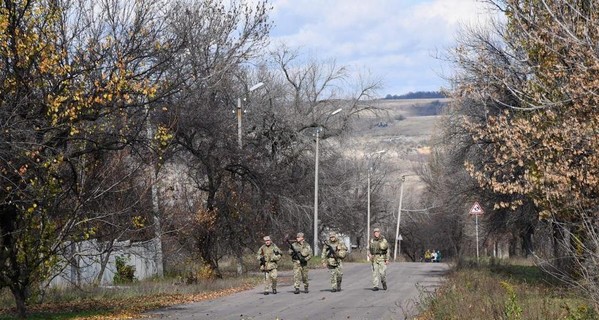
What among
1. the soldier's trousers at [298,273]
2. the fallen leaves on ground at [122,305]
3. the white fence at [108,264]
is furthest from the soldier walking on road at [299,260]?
the white fence at [108,264]

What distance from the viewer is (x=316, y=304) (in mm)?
24453

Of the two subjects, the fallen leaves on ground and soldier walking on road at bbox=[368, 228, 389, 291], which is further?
soldier walking on road at bbox=[368, 228, 389, 291]

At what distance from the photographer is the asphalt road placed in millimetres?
21266

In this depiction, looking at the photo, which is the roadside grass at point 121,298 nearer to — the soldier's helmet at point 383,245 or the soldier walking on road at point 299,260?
the soldier walking on road at point 299,260

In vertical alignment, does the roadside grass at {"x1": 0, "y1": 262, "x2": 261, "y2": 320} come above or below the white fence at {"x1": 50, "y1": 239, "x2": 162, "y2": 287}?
below

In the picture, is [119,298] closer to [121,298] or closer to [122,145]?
[121,298]

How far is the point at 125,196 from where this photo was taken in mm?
28922

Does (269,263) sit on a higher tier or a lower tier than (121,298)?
higher

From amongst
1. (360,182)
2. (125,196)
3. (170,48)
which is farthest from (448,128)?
(360,182)

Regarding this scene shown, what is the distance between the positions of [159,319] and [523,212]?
2175cm

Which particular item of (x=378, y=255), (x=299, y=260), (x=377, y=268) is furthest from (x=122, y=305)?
(x=377, y=268)

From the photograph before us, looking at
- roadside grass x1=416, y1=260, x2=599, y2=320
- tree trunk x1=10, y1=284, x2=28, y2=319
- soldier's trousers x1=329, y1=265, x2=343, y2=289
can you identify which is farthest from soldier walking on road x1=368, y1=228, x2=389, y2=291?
tree trunk x1=10, y1=284, x2=28, y2=319

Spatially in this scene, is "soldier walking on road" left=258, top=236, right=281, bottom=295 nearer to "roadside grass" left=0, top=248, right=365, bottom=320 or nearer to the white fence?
"roadside grass" left=0, top=248, right=365, bottom=320

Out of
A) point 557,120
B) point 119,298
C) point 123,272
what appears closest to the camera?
point 557,120
